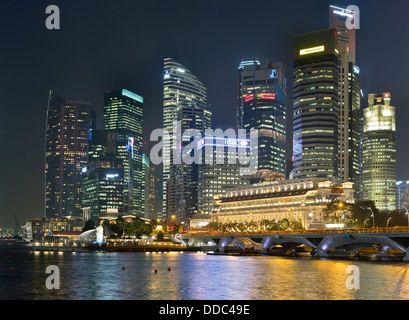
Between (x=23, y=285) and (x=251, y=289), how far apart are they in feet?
121

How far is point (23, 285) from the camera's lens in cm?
9031

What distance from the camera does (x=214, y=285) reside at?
90.1 m

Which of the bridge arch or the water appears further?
the bridge arch

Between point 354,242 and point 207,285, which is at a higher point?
point 354,242

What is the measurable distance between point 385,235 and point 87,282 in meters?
88.5

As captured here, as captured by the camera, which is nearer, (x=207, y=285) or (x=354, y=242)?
(x=207, y=285)

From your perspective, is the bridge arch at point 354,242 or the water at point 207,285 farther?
the bridge arch at point 354,242
